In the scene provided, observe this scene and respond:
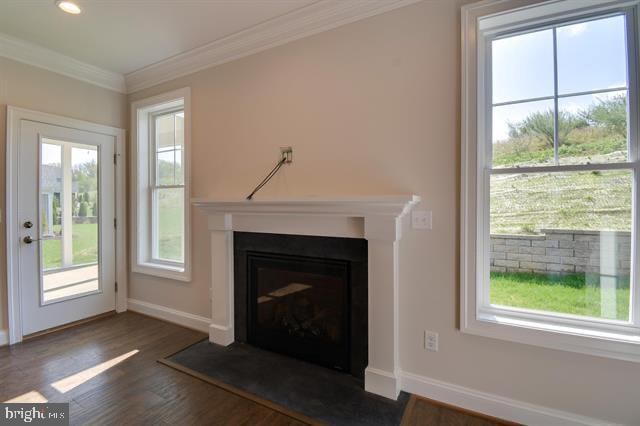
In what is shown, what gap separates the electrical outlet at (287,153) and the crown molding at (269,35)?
86 cm

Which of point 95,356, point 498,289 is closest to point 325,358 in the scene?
point 498,289

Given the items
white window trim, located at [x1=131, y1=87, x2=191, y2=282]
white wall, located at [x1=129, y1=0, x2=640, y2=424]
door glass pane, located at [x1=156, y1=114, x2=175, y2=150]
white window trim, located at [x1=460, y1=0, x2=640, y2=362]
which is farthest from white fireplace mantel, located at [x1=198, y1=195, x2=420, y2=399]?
white window trim, located at [x1=131, y1=87, x2=191, y2=282]

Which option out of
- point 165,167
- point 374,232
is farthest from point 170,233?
point 374,232

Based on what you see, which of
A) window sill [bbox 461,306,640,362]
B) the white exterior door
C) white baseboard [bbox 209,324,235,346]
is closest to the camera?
window sill [bbox 461,306,640,362]

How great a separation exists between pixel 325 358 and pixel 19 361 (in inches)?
96.5

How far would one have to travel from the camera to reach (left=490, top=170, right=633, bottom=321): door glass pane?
164cm

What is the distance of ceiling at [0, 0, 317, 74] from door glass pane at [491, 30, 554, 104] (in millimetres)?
1343

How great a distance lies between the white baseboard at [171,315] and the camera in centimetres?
297

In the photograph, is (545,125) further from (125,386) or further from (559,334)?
(125,386)

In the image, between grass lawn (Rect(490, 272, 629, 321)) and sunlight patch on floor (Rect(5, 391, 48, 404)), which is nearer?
grass lawn (Rect(490, 272, 629, 321))

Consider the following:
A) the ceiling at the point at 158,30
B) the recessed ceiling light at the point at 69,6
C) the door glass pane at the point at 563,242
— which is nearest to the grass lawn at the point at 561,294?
the door glass pane at the point at 563,242

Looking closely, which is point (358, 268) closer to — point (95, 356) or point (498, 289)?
point (498, 289)

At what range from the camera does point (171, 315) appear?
125 inches

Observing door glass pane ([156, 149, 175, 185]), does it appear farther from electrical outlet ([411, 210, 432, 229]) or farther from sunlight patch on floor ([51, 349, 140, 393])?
electrical outlet ([411, 210, 432, 229])
